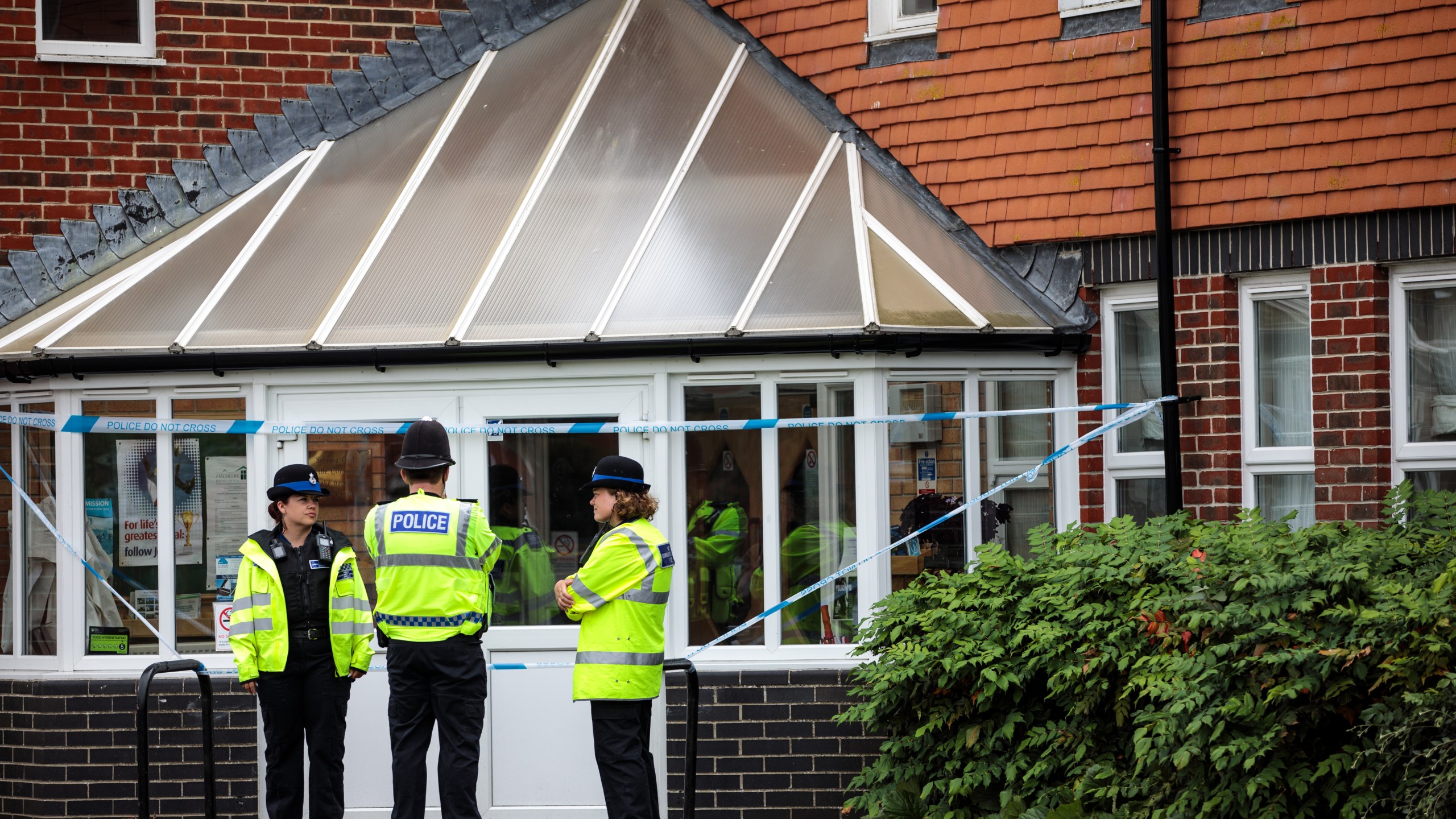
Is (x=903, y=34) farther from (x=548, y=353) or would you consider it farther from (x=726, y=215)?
(x=548, y=353)

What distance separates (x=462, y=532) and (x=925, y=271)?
2.88 metres

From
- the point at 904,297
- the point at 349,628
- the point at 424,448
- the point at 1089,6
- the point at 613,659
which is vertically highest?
the point at 1089,6

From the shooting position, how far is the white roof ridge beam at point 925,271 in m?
7.55

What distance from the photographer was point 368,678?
774 centimetres

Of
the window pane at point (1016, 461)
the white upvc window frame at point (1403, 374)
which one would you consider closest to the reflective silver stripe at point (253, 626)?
the window pane at point (1016, 461)

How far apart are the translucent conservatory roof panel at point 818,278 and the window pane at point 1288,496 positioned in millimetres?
2211

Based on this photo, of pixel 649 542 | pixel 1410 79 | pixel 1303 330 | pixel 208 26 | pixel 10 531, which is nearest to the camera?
pixel 649 542

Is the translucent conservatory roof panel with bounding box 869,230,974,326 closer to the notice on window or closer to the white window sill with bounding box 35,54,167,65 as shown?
the notice on window

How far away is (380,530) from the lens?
6.35 m

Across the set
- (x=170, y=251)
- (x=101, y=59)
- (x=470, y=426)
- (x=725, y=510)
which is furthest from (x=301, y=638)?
(x=101, y=59)

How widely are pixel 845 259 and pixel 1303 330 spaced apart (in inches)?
90.7

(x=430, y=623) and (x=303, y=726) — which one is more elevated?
(x=430, y=623)

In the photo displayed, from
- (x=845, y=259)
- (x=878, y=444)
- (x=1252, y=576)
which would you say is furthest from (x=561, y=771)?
(x=1252, y=576)

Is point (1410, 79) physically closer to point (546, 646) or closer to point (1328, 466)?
point (1328, 466)
